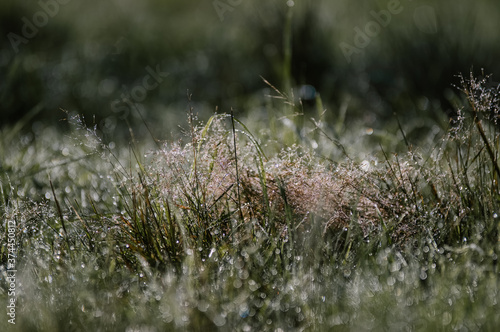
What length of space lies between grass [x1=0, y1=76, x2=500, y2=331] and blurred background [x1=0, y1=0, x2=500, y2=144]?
5.31 feet

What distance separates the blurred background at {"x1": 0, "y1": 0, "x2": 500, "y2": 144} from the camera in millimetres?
4301

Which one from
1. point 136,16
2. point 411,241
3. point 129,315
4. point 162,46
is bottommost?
point 129,315

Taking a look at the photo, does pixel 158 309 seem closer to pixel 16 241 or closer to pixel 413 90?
pixel 16 241

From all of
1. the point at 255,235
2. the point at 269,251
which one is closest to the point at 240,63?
the point at 255,235

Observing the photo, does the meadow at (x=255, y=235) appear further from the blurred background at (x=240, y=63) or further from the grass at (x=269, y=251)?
the blurred background at (x=240, y=63)

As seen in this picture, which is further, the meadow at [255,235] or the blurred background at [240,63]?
the blurred background at [240,63]

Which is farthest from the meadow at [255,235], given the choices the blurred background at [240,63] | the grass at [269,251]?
the blurred background at [240,63]

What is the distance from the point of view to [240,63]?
5.29 m

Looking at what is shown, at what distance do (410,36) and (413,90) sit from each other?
534mm

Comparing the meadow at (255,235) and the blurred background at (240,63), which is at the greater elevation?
the blurred background at (240,63)

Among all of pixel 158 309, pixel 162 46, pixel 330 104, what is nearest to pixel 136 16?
pixel 162 46

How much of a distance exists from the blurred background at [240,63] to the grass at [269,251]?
162 centimetres

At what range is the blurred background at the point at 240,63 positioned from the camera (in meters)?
4.30

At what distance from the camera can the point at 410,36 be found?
187 inches
